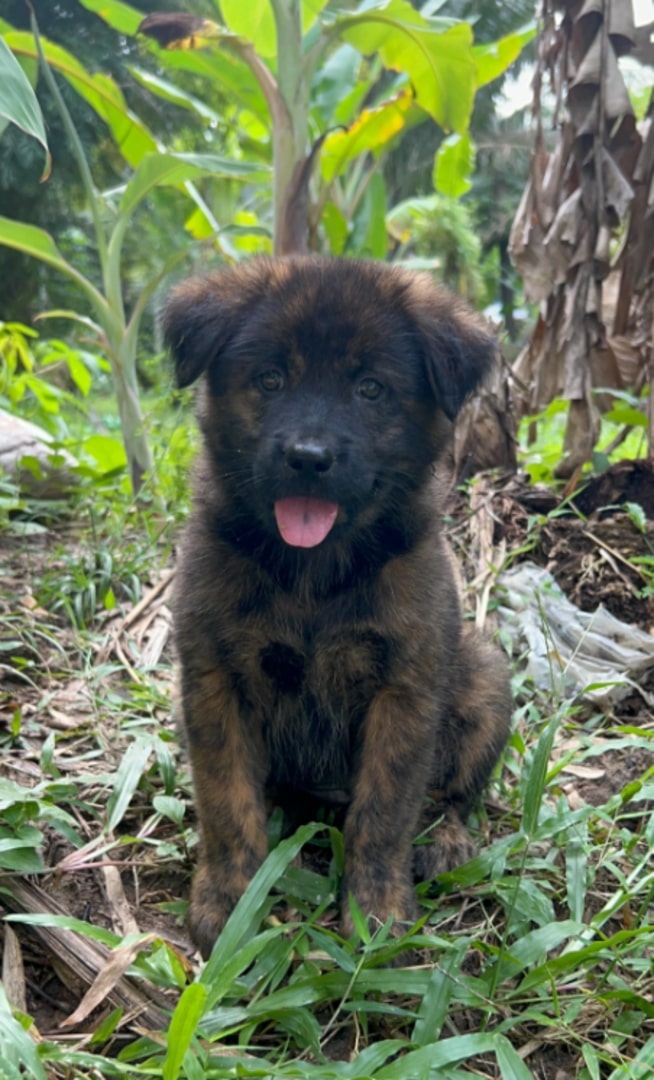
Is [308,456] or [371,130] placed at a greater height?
[371,130]

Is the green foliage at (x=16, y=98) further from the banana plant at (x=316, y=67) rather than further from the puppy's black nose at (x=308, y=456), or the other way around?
the banana plant at (x=316, y=67)

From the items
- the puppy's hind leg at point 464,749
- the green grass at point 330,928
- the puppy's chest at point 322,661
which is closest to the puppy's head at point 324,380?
the puppy's chest at point 322,661

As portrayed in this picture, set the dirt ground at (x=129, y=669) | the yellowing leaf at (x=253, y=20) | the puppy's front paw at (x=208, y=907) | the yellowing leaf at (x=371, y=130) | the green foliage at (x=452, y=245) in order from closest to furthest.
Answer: the dirt ground at (x=129, y=669) → the puppy's front paw at (x=208, y=907) → the yellowing leaf at (x=253, y=20) → the yellowing leaf at (x=371, y=130) → the green foliage at (x=452, y=245)

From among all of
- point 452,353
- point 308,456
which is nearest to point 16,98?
point 308,456

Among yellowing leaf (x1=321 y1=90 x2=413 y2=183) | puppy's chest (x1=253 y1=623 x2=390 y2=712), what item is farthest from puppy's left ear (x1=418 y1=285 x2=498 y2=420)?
yellowing leaf (x1=321 y1=90 x2=413 y2=183)

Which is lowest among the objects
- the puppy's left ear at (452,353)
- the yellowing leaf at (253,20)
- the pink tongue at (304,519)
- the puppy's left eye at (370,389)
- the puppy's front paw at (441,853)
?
the puppy's front paw at (441,853)

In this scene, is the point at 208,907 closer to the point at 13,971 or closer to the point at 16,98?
the point at 13,971

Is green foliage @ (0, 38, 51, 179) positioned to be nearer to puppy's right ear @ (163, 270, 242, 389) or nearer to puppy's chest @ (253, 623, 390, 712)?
puppy's right ear @ (163, 270, 242, 389)
